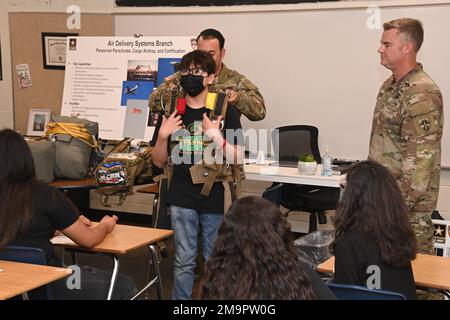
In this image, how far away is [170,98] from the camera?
3289 mm

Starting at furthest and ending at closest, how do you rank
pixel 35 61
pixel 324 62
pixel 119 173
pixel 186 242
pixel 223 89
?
pixel 35 61, pixel 324 62, pixel 119 173, pixel 223 89, pixel 186 242

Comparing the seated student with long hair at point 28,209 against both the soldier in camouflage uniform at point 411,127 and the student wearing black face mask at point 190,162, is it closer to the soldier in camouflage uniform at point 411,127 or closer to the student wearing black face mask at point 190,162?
the student wearing black face mask at point 190,162

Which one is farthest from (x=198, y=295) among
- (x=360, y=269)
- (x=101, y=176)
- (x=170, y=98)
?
(x=101, y=176)

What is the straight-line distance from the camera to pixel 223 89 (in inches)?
153

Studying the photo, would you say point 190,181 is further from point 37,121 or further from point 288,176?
point 37,121

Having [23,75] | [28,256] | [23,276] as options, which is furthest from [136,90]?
[23,276]

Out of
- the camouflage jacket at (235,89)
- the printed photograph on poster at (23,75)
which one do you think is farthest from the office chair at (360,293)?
the printed photograph on poster at (23,75)

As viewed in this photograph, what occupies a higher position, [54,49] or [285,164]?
[54,49]

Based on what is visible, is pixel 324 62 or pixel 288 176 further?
pixel 324 62

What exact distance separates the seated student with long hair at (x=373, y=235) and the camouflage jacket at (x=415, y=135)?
0.81 metres

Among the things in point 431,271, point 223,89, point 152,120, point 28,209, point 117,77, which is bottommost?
point 431,271

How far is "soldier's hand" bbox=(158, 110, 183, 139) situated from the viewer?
10.3 feet

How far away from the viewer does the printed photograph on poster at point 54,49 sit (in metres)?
6.42

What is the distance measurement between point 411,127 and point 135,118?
308 cm
